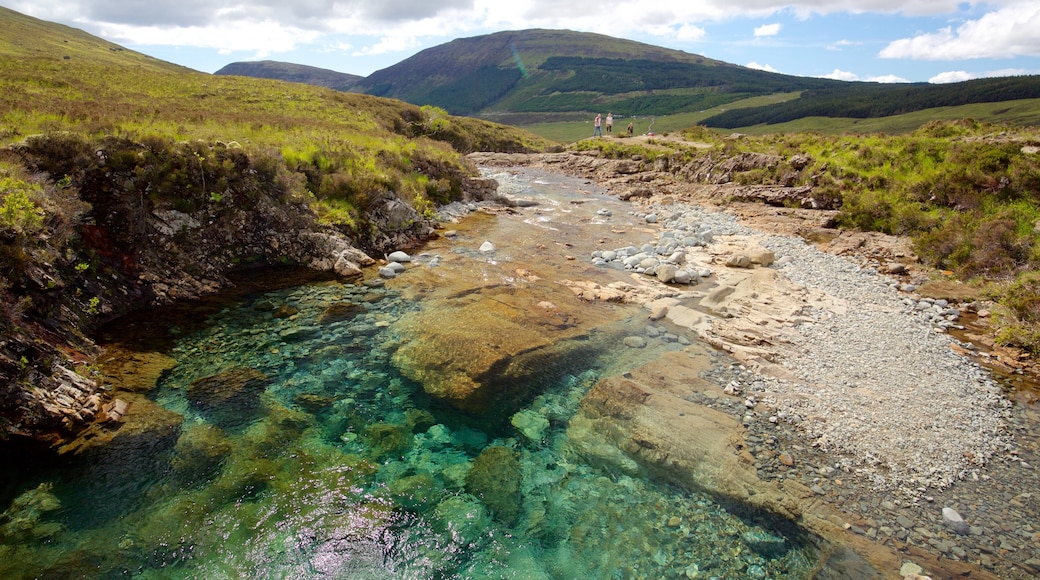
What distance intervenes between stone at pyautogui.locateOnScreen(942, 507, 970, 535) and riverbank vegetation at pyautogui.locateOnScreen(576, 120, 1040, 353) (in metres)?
8.10

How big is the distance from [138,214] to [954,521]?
19.1 m

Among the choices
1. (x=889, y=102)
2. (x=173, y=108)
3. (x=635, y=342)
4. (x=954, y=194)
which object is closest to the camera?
(x=635, y=342)

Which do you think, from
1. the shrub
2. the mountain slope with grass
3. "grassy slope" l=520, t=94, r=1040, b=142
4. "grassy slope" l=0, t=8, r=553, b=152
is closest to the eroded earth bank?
the mountain slope with grass

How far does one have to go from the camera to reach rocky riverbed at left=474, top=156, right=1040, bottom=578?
6.77 m

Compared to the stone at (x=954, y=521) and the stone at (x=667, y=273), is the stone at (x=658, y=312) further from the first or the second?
the stone at (x=954, y=521)

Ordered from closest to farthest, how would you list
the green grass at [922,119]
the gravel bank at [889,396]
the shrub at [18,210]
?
the gravel bank at [889,396]
the shrub at [18,210]
the green grass at [922,119]

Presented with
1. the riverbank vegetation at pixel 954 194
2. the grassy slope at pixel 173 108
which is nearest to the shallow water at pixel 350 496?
the grassy slope at pixel 173 108

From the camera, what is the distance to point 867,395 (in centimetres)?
963

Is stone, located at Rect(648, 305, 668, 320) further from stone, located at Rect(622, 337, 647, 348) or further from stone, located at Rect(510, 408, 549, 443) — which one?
stone, located at Rect(510, 408, 549, 443)

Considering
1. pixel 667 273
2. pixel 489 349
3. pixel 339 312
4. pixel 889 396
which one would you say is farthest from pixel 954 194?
pixel 339 312

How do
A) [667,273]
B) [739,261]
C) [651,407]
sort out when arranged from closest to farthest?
[651,407] < [667,273] < [739,261]

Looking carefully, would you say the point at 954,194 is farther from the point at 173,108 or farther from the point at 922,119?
the point at 922,119

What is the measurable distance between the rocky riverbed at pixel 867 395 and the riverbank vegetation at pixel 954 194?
123 cm

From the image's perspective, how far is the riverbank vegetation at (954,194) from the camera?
1504 centimetres
